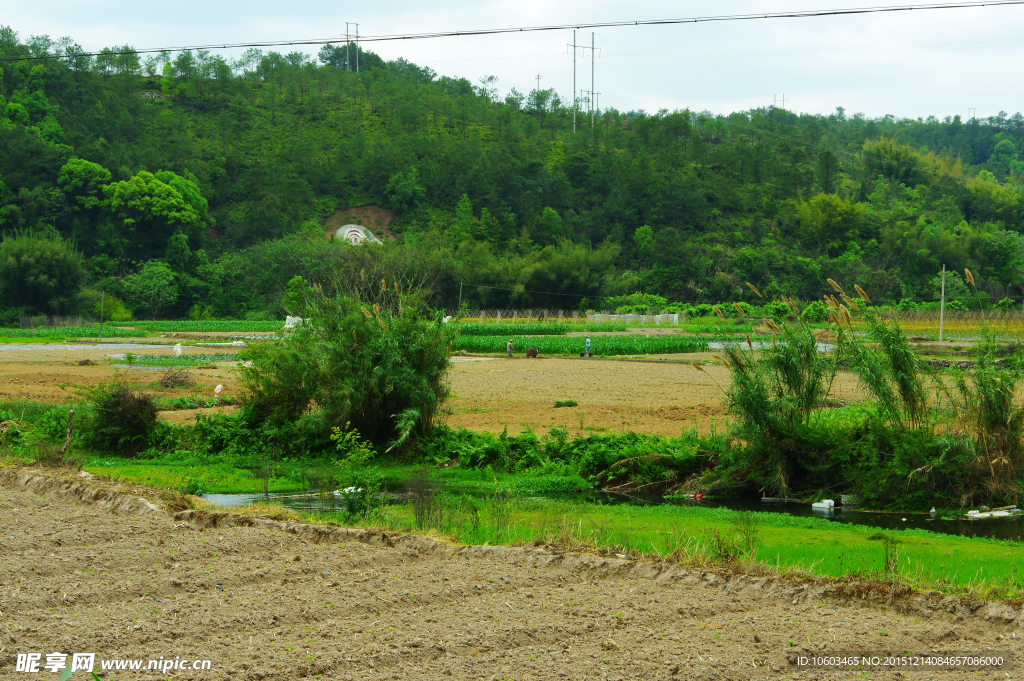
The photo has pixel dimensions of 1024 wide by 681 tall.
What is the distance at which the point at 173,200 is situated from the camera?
326ft

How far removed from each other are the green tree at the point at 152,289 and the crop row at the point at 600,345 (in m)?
48.3

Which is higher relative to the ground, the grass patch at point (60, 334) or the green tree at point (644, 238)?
the green tree at point (644, 238)

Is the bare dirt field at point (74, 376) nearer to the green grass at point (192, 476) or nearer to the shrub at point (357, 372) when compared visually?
the shrub at point (357, 372)

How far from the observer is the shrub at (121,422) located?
17375mm

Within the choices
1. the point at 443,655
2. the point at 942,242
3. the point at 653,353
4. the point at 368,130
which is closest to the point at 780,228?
the point at 942,242

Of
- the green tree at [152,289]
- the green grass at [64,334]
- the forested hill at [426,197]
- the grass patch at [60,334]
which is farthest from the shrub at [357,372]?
the green tree at [152,289]

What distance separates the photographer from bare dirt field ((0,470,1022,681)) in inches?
222

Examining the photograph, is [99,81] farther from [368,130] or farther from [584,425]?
[584,425]

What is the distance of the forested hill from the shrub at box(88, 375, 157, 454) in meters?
61.3

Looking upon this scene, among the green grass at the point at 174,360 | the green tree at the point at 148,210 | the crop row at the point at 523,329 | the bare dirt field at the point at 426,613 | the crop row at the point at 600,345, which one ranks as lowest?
the crop row at the point at 523,329

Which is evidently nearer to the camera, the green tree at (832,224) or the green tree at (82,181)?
the green tree at (82,181)

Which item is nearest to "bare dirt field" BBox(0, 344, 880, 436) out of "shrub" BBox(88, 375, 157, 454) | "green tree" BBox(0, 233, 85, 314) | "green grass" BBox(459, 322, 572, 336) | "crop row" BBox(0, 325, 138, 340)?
"shrub" BBox(88, 375, 157, 454)

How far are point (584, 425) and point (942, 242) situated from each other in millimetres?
97820

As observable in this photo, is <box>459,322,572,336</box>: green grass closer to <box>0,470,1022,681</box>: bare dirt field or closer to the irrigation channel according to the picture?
the irrigation channel
